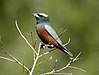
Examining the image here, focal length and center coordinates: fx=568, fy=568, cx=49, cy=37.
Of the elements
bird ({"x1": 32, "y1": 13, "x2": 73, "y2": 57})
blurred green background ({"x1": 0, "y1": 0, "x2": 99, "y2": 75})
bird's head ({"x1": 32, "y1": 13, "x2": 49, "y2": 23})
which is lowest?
blurred green background ({"x1": 0, "y1": 0, "x2": 99, "y2": 75})

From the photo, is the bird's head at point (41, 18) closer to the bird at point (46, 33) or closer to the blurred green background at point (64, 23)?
the bird at point (46, 33)

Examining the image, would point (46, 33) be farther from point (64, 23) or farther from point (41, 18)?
point (64, 23)

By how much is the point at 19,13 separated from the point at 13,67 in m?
2.45

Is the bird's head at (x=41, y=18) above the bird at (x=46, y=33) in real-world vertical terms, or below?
above

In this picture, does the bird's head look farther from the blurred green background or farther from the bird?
the blurred green background

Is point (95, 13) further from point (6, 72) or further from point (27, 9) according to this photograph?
point (6, 72)

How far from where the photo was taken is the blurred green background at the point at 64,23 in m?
19.8

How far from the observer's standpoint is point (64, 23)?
2112 cm

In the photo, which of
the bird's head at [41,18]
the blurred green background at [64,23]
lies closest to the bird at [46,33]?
the bird's head at [41,18]

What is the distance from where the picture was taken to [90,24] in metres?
21.6

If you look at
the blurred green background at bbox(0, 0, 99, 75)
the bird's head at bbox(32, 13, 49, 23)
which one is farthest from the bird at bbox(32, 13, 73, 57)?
the blurred green background at bbox(0, 0, 99, 75)

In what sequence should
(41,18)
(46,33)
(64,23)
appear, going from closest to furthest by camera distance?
1. (41,18)
2. (46,33)
3. (64,23)

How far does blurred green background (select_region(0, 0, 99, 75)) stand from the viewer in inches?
781

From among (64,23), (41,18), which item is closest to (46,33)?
(41,18)
